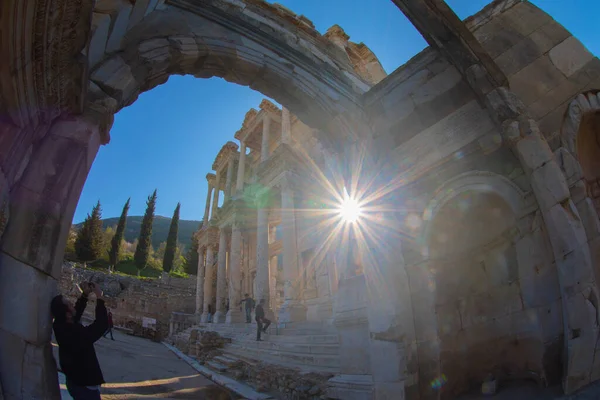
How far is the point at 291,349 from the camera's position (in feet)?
29.6

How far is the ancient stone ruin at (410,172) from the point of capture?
217cm

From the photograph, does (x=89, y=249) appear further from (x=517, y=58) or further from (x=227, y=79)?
(x=517, y=58)

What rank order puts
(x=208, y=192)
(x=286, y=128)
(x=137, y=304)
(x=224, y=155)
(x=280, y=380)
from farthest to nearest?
1. (x=208, y=192)
2. (x=224, y=155)
3. (x=137, y=304)
4. (x=286, y=128)
5. (x=280, y=380)

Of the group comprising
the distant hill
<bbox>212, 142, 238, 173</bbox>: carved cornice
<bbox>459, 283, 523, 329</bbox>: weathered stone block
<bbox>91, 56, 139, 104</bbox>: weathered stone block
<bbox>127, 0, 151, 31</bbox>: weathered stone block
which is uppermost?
the distant hill

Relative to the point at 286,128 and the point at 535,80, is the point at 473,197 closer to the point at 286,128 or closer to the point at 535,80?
the point at 535,80

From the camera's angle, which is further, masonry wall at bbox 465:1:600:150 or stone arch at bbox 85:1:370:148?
masonry wall at bbox 465:1:600:150

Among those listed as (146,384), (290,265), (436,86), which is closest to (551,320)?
(436,86)

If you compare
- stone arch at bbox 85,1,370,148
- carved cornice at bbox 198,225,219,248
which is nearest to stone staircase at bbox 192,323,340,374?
stone arch at bbox 85,1,370,148

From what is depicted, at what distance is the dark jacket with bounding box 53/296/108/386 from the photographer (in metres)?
2.45

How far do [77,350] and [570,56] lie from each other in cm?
628

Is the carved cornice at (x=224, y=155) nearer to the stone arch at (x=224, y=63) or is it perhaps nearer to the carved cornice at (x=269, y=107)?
the carved cornice at (x=269, y=107)

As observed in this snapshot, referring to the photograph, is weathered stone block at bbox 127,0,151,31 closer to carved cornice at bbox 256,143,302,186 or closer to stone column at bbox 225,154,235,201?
carved cornice at bbox 256,143,302,186

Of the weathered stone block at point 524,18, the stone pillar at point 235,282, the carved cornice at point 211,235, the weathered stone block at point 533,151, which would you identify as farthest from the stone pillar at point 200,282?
the weathered stone block at point 533,151

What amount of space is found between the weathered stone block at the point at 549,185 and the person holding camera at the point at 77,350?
14.7 feet
